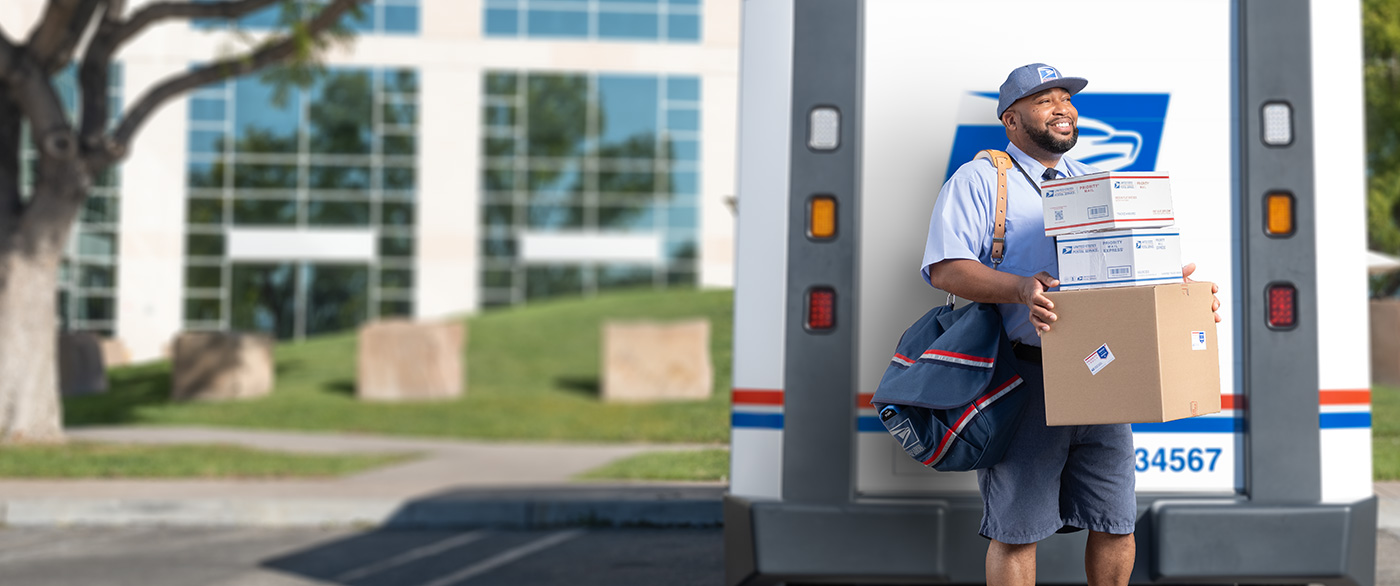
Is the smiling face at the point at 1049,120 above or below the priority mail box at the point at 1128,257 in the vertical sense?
above

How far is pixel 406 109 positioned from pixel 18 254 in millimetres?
17346

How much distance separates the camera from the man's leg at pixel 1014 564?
3199 millimetres

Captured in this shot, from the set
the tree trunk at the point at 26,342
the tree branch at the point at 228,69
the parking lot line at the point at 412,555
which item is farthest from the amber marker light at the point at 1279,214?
the tree trunk at the point at 26,342

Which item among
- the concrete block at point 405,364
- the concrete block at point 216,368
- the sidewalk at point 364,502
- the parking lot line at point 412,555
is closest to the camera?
the parking lot line at point 412,555

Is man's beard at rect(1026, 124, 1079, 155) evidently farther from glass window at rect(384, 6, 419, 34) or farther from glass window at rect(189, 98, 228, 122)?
glass window at rect(189, 98, 228, 122)

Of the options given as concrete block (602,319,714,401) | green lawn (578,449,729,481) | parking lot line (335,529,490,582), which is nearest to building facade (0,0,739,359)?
concrete block (602,319,714,401)

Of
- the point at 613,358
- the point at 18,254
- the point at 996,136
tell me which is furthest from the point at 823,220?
the point at 613,358

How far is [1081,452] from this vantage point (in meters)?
3.24

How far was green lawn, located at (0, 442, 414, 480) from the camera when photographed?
33.7 feet

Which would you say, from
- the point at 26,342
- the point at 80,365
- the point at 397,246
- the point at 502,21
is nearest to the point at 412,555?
the point at 26,342

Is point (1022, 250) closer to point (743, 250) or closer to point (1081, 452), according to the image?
point (1081, 452)

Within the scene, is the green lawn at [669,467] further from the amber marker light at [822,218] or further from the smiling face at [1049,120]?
the smiling face at [1049,120]

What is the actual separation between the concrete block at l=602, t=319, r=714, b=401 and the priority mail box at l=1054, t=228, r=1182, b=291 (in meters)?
14.3

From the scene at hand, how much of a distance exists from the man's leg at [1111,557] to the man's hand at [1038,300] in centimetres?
68
